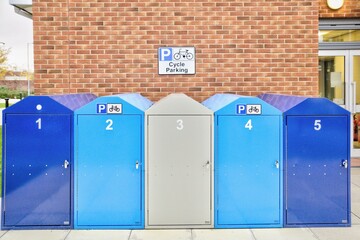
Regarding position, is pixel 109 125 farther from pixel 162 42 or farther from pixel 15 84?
pixel 15 84

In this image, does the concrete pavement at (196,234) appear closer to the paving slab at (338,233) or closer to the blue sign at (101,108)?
the paving slab at (338,233)

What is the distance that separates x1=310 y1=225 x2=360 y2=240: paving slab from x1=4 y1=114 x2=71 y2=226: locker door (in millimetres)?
2777

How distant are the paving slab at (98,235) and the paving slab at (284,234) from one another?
1438 millimetres

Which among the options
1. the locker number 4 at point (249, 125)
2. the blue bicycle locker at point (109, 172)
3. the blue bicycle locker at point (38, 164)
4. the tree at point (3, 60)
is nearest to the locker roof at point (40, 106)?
the blue bicycle locker at point (38, 164)

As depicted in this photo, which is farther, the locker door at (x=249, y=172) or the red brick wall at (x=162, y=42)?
the red brick wall at (x=162, y=42)

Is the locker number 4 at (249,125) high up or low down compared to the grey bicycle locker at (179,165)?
up

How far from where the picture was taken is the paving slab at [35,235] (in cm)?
571

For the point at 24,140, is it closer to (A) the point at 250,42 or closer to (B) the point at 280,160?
(B) the point at 280,160

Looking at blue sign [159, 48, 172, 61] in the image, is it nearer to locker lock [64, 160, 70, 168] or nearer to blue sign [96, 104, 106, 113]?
blue sign [96, 104, 106, 113]

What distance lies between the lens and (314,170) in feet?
20.0

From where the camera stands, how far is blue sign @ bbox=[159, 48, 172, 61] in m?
8.27

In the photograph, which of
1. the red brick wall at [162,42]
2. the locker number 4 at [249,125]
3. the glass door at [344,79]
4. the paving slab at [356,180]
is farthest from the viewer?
the glass door at [344,79]

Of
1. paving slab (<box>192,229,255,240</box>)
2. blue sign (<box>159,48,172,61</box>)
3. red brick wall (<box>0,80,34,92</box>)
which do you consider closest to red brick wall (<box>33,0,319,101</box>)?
blue sign (<box>159,48,172,61</box>)

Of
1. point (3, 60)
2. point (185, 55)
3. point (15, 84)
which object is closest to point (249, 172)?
point (185, 55)
